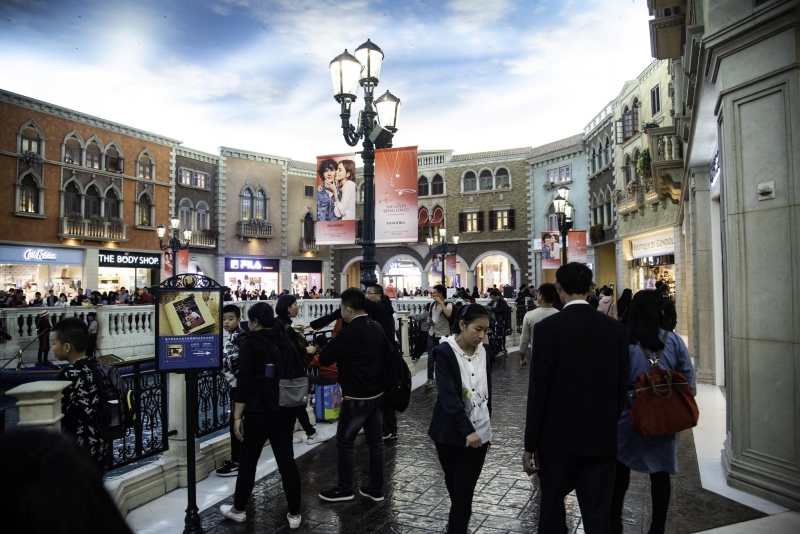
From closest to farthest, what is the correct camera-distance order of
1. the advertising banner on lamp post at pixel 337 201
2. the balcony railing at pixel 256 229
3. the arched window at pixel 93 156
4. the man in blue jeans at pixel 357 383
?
1. the man in blue jeans at pixel 357 383
2. the advertising banner on lamp post at pixel 337 201
3. the arched window at pixel 93 156
4. the balcony railing at pixel 256 229

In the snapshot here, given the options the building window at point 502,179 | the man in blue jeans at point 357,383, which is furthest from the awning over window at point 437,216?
the man in blue jeans at point 357,383

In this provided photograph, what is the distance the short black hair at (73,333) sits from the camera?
363 centimetres

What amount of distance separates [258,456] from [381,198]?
516 centimetres

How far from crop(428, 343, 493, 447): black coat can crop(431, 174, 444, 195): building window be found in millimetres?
34119

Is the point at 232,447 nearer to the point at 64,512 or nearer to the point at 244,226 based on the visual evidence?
the point at 64,512

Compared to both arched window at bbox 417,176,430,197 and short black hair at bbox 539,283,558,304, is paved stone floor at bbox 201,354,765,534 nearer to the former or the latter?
short black hair at bbox 539,283,558,304

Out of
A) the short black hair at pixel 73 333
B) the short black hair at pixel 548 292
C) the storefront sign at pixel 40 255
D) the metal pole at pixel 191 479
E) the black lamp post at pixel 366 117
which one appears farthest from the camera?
the storefront sign at pixel 40 255

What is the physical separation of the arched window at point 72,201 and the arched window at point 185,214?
6.01m

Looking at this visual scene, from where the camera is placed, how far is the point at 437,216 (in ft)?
122

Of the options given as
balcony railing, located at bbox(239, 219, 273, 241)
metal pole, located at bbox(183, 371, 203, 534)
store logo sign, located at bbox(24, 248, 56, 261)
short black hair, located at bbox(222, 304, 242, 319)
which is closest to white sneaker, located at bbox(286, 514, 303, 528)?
metal pole, located at bbox(183, 371, 203, 534)

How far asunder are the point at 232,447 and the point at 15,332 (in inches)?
561

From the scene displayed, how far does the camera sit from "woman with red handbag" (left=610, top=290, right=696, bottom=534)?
385 centimetres

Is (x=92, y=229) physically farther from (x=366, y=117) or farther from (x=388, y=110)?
(x=366, y=117)

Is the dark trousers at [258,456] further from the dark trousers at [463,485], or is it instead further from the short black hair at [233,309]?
the short black hair at [233,309]
